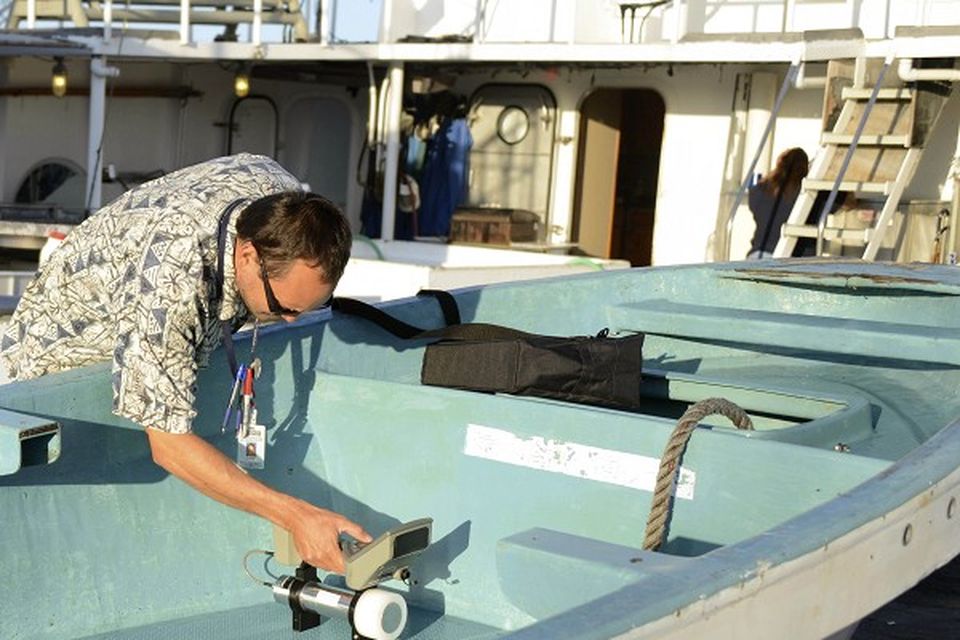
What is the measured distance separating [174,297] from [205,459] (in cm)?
39

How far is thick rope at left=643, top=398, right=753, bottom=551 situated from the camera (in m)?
3.73

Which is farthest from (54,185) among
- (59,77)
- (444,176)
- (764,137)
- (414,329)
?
(414,329)

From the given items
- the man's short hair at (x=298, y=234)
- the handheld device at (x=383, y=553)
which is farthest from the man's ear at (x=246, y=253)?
the handheld device at (x=383, y=553)

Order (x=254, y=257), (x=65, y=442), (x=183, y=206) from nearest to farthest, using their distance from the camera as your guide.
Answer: (x=254, y=257) → (x=183, y=206) → (x=65, y=442)

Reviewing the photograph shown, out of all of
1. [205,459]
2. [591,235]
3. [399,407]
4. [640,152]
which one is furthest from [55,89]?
[205,459]

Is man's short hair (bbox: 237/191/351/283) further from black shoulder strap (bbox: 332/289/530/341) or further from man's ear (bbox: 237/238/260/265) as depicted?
black shoulder strap (bbox: 332/289/530/341)

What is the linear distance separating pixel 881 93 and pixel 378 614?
8.33 metres

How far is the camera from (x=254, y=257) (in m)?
3.25

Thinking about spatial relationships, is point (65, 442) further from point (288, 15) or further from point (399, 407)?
point (288, 15)

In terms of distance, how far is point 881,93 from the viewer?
10914mm

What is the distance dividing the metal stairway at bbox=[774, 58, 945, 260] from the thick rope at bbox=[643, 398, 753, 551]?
6323mm

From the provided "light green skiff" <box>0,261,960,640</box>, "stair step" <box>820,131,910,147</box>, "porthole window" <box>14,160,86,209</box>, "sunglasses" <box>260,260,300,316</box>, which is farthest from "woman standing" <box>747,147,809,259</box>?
"sunglasses" <box>260,260,300,316</box>

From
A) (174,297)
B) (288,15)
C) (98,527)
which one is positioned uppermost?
(288,15)

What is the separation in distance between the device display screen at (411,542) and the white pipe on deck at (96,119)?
10.9 metres
